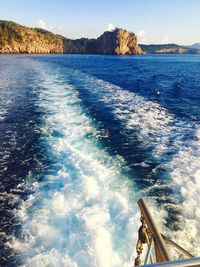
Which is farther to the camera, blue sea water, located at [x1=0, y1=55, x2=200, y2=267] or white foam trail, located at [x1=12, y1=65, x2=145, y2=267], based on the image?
blue sea water, located at [x1=0, y1=55, x2=200, y2=267]

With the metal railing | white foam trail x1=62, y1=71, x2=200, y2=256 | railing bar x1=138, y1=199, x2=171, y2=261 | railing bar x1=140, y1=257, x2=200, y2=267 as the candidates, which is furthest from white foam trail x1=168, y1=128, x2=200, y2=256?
railing bar x1=140, y1=257, x2=200, y2=267

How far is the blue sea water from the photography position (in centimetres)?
778

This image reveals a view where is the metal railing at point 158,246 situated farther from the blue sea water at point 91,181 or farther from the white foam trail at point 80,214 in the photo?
the blue sea water at point 91,181

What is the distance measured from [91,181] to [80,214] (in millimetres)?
2197

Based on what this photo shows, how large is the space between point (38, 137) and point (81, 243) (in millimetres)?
9227

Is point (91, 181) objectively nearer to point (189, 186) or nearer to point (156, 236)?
point (189, 186)

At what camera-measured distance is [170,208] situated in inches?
370

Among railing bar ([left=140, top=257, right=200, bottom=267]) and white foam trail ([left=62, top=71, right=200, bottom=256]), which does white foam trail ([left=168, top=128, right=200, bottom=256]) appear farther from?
railing bar ([left=140, top=257, right=200, bottom=267])

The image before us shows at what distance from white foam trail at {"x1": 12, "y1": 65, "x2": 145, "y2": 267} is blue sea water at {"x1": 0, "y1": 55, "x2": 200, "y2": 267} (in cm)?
3

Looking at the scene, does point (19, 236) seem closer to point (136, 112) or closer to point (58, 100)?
point (136, 112)

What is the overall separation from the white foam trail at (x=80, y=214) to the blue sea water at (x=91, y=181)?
1.3 inches

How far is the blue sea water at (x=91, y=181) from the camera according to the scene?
7.78 meters

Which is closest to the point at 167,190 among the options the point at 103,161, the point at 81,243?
the point at 103,161

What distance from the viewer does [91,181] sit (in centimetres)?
1103
